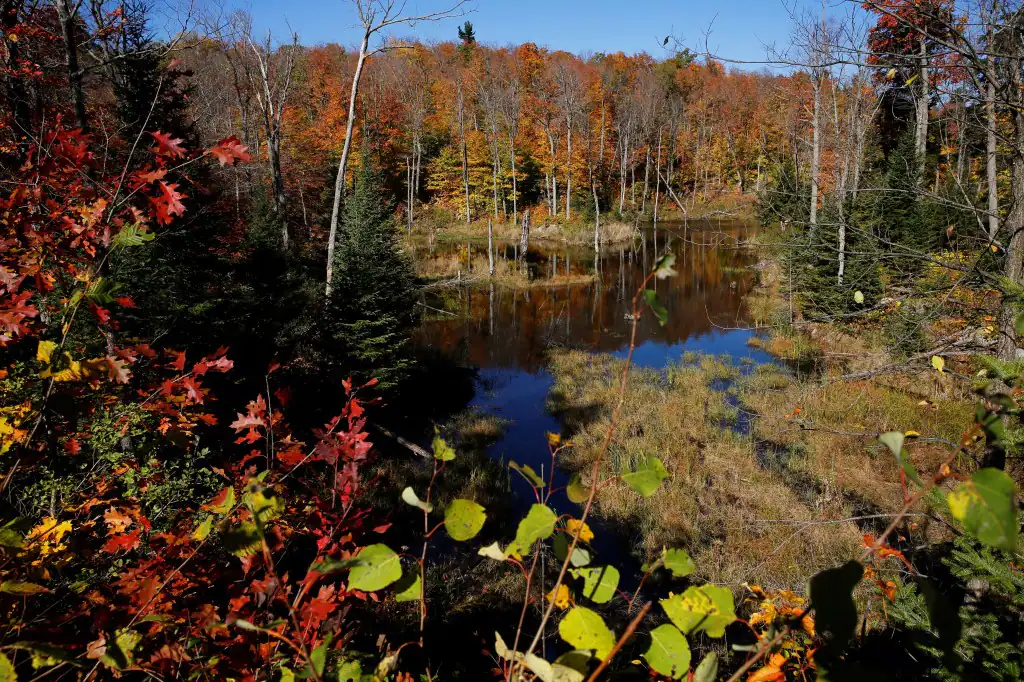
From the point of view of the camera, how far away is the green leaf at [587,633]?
86cm

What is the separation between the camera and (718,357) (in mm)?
12961

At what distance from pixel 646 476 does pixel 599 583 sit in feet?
0.92

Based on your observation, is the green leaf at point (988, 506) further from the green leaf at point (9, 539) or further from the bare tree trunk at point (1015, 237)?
the bare tree trunk at point (1015, 237)

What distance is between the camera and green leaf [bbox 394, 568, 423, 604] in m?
0.99

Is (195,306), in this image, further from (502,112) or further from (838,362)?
(502,112)

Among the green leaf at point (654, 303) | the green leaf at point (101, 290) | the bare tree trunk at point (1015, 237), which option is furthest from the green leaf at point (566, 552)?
the bare tree trunk at point (1015, 237)

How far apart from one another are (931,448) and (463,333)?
11145mm

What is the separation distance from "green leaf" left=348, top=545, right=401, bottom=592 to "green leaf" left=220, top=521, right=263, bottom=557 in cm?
23

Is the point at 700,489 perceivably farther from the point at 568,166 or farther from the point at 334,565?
the point at 568,166

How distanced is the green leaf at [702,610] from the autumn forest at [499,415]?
0.03 feet

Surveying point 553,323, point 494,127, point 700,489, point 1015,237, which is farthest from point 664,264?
point 494,127

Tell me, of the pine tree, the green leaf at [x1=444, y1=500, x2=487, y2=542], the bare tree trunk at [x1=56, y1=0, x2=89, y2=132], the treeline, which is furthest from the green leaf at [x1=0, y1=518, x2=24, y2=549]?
the treeline

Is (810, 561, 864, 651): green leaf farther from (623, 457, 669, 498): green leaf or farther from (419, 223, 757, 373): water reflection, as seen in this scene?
(419, 223, 757, 373): water reflection

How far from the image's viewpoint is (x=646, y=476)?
0.91 meters
